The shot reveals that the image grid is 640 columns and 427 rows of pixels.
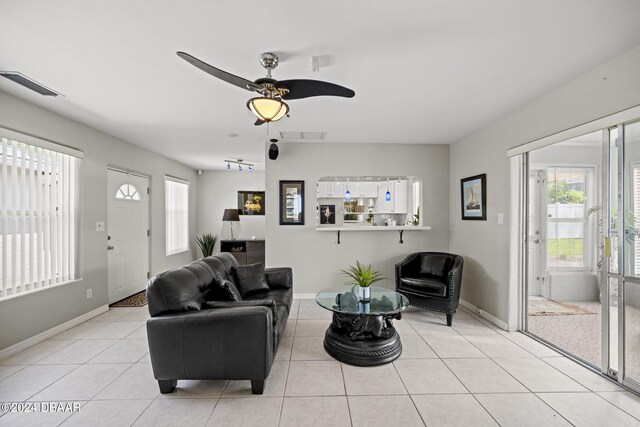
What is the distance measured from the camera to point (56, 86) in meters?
2.46

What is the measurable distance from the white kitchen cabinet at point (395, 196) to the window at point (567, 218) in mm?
2954

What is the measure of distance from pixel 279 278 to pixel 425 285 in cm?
186

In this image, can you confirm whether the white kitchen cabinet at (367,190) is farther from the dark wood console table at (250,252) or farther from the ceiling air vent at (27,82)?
the ceiling air vent at (27,82)

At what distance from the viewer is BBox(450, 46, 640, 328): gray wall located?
6.78ft

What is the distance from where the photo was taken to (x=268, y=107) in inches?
70.7

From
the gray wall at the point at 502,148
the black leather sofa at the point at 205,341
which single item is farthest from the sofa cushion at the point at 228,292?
the gray wall at the point at 502,148

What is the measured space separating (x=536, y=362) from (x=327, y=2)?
3373 millimetres

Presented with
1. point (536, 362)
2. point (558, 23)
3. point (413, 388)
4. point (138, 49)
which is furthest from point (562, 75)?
point (138, 49)

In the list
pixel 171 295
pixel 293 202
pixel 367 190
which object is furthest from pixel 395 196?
pixel 171 295

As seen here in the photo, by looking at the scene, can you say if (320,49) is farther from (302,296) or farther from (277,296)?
(302,296)

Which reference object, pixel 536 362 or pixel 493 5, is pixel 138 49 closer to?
pixel 493 5

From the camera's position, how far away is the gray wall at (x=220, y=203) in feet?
22.4

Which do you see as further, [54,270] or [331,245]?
[331,245]

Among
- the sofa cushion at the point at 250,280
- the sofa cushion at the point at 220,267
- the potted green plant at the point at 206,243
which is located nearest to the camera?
the sofa cushion at the point at 220,267
